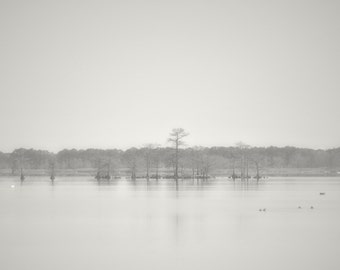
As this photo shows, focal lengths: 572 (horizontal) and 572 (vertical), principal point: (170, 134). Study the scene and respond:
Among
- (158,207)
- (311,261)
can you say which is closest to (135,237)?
(311,261)

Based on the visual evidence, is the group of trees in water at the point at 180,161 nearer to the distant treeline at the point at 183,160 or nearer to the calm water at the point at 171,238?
the distant treeline at the point at 183,160

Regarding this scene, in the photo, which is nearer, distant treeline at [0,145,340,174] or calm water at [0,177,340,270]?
calm water at [0,177,340,270]

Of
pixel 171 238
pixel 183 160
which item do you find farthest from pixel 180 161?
pixel 171 238

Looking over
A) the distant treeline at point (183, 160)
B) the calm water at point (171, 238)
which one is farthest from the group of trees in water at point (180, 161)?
the calm water at point (171, 238)

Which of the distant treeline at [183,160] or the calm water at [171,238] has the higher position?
the distant treeline at [183,160]

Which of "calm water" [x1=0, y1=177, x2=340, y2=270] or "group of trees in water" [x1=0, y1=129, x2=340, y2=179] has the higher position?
"group of trees in water" [x1=0, y1=129, x2=340, y2=179]

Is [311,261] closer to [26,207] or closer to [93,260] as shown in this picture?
[93,260]

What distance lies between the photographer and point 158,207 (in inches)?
1606

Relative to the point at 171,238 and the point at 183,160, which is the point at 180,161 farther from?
the point at 171,238

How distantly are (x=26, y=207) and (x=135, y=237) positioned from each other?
61.9 ft

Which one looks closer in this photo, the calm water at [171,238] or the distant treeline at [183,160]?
the calm water at [171,238]

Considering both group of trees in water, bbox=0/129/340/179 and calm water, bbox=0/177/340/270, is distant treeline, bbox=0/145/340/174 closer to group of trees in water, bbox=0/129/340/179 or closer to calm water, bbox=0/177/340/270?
group of trees in water, bbox=0/129/340/179

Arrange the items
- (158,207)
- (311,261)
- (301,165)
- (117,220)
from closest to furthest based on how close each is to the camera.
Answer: (311,261) → (117,220) → (158,207) → (301,165)

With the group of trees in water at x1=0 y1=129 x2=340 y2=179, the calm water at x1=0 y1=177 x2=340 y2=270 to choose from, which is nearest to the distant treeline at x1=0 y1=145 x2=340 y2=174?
the group of trees in water at x1=0 y1=129 x2=340 y2=179
